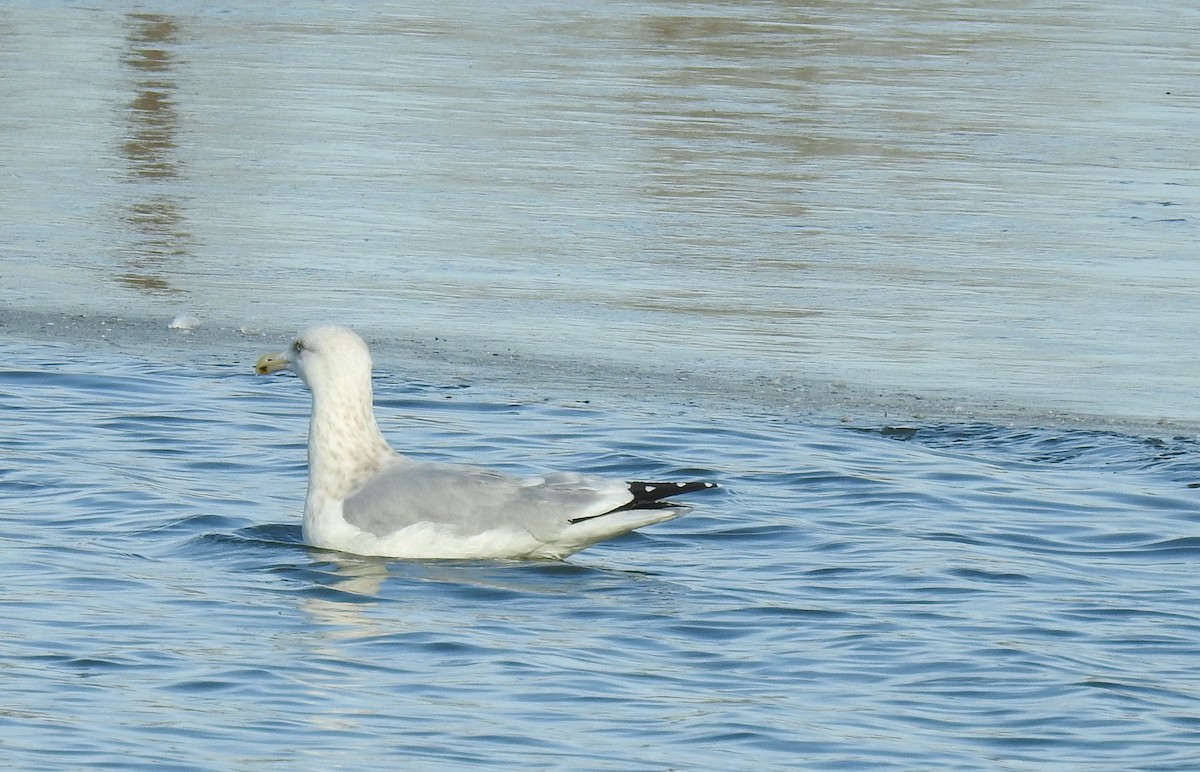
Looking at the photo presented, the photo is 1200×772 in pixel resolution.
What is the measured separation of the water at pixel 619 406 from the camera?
6816mm

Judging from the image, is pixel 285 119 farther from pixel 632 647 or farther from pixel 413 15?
pixel 632 647

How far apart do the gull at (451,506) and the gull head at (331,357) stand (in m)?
0.13

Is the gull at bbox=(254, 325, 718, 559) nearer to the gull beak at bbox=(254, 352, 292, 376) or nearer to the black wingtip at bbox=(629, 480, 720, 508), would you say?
the black wingtip at bbox=(629, 480, 720, 508)

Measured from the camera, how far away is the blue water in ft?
21.3

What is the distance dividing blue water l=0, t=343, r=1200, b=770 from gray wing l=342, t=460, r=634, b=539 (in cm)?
18

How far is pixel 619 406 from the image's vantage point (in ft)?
36.4

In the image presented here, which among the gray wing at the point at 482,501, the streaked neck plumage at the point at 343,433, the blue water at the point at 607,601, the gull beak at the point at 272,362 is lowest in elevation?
the blue water at the point at 607,601

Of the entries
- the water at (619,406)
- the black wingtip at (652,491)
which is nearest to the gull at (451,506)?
the black wingtip at (652,491)

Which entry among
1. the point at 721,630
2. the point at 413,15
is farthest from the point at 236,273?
the point at 413,15

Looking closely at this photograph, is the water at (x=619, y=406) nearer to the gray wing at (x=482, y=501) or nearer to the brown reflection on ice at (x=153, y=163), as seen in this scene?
the brown reflection on ice at (x=153, y=163)

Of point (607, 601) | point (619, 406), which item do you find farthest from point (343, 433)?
point (619, 406)

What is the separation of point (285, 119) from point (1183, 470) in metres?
11.4

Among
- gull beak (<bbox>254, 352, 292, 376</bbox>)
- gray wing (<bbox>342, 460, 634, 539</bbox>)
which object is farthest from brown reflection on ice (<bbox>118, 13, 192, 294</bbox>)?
gray wing (<bbox>342, 460, 634, 539</bbox>)

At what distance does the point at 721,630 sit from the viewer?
771 centimetres
